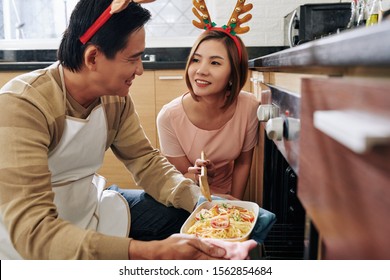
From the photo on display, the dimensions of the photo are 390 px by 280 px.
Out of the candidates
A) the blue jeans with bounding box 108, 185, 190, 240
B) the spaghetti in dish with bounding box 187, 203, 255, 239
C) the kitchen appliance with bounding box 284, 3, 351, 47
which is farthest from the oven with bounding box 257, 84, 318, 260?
the kitchen appliance with bounding box 284, 3, 351, 47

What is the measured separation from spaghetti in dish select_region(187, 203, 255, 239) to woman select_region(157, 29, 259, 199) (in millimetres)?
448

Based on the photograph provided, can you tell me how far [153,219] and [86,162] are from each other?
10.7 inches

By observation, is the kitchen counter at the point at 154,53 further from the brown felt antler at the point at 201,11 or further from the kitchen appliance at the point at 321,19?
the brown felt antler at the point at 201,11

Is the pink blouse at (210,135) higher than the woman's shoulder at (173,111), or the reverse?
the woman's shoulder at (173,111)

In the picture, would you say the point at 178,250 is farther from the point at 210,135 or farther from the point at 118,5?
the point at 210,135

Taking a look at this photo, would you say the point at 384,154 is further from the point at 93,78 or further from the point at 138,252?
the point at 93,78

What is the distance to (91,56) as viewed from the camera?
98cm

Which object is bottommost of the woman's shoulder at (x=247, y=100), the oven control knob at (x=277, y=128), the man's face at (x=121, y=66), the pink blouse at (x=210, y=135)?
the pink blouse at (x=210, y=135)

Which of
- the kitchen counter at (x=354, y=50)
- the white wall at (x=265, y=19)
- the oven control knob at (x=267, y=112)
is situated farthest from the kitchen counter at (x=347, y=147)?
the white wall at (x=265, y=19)

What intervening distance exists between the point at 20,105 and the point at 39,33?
230 cm

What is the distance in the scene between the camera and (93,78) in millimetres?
1011

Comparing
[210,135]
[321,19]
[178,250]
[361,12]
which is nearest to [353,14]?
[361,12]

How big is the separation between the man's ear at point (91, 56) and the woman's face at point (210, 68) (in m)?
0.56

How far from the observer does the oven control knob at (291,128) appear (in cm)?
63
